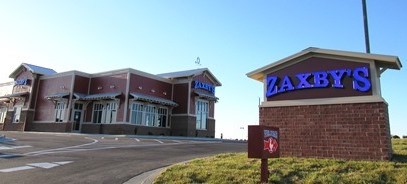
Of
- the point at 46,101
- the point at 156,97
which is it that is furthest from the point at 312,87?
the point at 46,101

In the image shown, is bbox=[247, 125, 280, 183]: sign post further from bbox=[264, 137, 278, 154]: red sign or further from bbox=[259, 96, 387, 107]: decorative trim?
bbox=[259, 96, 387, 107]: decorative trim

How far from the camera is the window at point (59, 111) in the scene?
41312 millimetres

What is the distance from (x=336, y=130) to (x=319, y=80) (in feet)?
6.14

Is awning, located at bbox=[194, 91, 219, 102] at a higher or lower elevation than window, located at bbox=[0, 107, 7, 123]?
higher

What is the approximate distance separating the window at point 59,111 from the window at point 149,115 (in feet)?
30.0

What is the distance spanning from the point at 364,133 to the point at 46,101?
40.6 meters

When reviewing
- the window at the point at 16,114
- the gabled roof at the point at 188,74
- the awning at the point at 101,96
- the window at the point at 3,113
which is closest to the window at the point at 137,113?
the awning at the point at 101,96

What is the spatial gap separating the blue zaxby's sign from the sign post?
4.47 m

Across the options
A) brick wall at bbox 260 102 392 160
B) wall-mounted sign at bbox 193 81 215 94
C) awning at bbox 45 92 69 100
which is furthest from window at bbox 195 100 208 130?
brick wall at bbox 260 102 392 160

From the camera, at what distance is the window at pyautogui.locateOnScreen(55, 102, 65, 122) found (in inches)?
1626

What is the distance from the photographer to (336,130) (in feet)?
38.1

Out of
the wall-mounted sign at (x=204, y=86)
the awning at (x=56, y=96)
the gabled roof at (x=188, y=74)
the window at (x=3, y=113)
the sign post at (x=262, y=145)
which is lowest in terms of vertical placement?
the sign post at (x=262, y=145)

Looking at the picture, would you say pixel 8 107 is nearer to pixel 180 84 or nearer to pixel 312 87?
pixel 180 84

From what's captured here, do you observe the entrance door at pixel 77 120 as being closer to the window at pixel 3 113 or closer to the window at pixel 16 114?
the window at pixel 16 114
